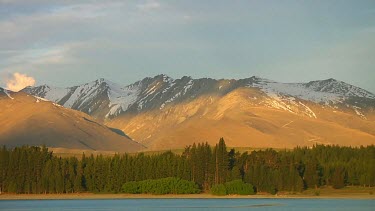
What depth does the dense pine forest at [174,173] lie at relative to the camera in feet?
561

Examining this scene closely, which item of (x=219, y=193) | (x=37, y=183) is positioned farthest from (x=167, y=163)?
(x=37, y=183)

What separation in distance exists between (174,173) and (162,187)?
5156mm

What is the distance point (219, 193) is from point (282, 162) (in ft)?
56.5

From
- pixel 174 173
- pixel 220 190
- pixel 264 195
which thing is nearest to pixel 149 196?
pixel 174 173

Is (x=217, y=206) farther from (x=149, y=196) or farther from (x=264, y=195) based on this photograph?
(x=149, y=196)

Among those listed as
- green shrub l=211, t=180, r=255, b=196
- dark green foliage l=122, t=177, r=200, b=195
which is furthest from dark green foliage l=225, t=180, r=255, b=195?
dark green foliage l=122, t=177, r=200, b=195

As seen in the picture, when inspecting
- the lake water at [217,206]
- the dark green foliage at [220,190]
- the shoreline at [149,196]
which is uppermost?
the dark green foliage at [220,190]

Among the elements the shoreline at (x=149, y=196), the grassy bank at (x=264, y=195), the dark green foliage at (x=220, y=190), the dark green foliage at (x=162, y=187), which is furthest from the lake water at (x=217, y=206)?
the dark green foliage at (x=220, y=190)

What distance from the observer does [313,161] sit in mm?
179375

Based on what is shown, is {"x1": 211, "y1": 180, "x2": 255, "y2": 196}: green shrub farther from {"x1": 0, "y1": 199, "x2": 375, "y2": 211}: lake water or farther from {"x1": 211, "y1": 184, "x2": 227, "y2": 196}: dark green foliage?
{"x1": 0, "y1": 199, "x2": 375, "y2": 211}: lake water

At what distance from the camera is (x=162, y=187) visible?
173 m

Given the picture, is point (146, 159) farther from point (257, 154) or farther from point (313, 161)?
point (313, 161)

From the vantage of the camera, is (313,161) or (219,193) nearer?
(219,193)

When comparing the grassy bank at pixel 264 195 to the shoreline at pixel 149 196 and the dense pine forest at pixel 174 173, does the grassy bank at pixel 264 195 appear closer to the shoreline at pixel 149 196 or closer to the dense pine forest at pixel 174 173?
the shoreline at pixel 149 196
